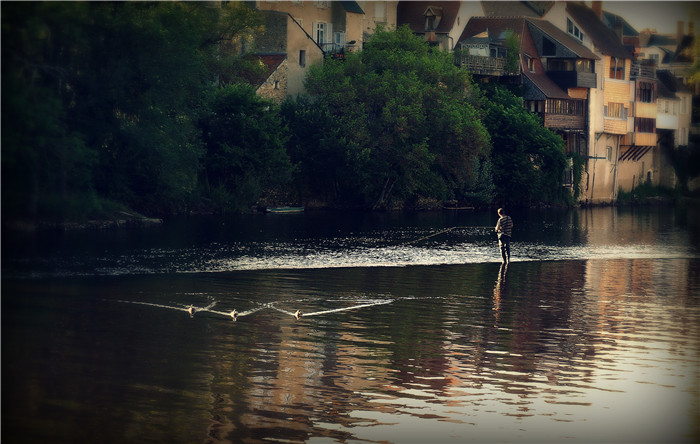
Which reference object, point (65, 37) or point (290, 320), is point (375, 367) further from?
point (65, 37)

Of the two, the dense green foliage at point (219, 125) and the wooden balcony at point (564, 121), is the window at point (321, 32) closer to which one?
the dense green foliage at point (219, 125)

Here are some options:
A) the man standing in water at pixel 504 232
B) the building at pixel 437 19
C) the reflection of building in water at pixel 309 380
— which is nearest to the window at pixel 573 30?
the building at pixel 437 19

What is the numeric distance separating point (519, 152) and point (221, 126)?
96.1ft

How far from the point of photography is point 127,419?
17.1 metres

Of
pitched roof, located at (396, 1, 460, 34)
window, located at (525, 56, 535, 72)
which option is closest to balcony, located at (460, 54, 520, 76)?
window, located at (525, 56, 535, 72)

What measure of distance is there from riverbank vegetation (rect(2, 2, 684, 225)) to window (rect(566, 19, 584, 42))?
1758 centimetres

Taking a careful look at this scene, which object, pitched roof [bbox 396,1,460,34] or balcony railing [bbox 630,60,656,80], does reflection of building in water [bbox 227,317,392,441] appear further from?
balcony railing [bbox 630,60,656,80]

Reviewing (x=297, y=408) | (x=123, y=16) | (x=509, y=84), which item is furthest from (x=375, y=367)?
(x=509, y=84)

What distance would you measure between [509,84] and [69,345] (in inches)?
3450

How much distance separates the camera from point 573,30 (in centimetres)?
11688

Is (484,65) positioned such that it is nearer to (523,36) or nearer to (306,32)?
(523,36)

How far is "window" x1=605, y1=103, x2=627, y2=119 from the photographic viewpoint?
381 feet

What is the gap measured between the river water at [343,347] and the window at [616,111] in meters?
69.7

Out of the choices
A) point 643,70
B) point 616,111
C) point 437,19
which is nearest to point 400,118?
point 437,19
